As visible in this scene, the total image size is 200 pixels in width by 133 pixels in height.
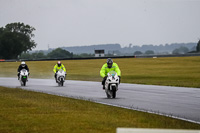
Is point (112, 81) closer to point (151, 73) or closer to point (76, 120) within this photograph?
point (76, 120)

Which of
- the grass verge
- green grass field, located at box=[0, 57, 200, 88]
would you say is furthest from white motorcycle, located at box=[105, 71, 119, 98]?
green grass field, located at box=[0, 57, 200, 88]

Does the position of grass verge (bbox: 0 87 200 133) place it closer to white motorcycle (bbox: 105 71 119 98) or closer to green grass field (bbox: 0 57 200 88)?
white motorcycle (bbox: 105 71 119 98)

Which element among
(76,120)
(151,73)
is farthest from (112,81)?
(151,73)

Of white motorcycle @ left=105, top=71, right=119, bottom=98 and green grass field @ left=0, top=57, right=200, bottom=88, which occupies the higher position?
white motorcycle @ left=105, top=71, right=119, bottom=98

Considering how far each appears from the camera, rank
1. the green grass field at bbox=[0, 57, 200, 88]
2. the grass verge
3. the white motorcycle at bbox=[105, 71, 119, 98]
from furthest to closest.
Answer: the green grass field at bbox=[0, 57, 200, 88]
the white motorcycle at bbox=[105, 71, 119, 98]
the grass verge

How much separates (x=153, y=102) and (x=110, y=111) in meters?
4.13

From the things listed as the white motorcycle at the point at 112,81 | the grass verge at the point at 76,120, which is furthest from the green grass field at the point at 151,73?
the grass verge at the point at 76,120

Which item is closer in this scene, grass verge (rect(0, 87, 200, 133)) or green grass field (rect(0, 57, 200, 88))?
grass verge (rect(0, 87, 200, 133))

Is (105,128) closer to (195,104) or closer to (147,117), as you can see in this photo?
(147,117)

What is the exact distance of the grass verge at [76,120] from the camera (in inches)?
430

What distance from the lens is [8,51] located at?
157 m

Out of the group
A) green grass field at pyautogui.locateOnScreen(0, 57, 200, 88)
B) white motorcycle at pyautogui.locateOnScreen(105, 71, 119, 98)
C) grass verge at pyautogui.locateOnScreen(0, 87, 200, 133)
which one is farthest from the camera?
green grass field at pyautogui.locateOnScreen(0, 57, 200, 88)

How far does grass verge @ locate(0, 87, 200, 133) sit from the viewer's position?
1092 centimetres

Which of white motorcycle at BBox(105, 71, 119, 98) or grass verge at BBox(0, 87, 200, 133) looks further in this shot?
white motorcycle at BBox(105, 71, 119, 98)
